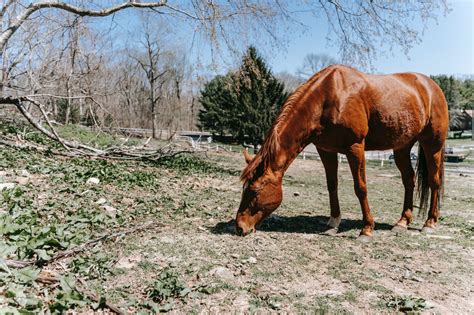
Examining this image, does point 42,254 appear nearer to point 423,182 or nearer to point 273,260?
point 273,260

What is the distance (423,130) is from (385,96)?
938 mm

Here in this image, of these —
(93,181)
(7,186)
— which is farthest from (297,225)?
(7,186)

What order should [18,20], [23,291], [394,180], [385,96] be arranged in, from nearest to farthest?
1. [23,291]
2. [385,96]
3. [18,20]
4. [394,180]

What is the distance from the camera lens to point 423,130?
5.12m

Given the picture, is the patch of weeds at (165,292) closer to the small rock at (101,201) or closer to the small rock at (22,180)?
the small rock at (101,201)

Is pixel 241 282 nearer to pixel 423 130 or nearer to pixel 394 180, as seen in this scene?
pixel 423 130

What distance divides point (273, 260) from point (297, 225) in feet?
4.86

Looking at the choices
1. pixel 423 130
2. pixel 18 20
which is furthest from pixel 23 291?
pixel 18 20

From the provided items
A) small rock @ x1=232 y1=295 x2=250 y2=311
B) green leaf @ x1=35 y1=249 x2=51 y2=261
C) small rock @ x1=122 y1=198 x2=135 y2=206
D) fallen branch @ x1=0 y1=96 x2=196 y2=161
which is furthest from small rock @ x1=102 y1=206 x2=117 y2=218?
fallen branch @ x1=0 y1=96 x2=196 y2=161

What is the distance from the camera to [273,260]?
11.9 feet

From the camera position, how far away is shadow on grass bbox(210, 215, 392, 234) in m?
4.66

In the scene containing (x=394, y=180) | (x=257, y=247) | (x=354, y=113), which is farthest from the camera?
(x=394, y=180)

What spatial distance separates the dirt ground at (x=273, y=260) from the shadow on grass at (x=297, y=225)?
0.05ft

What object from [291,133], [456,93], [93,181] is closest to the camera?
[291,133]
